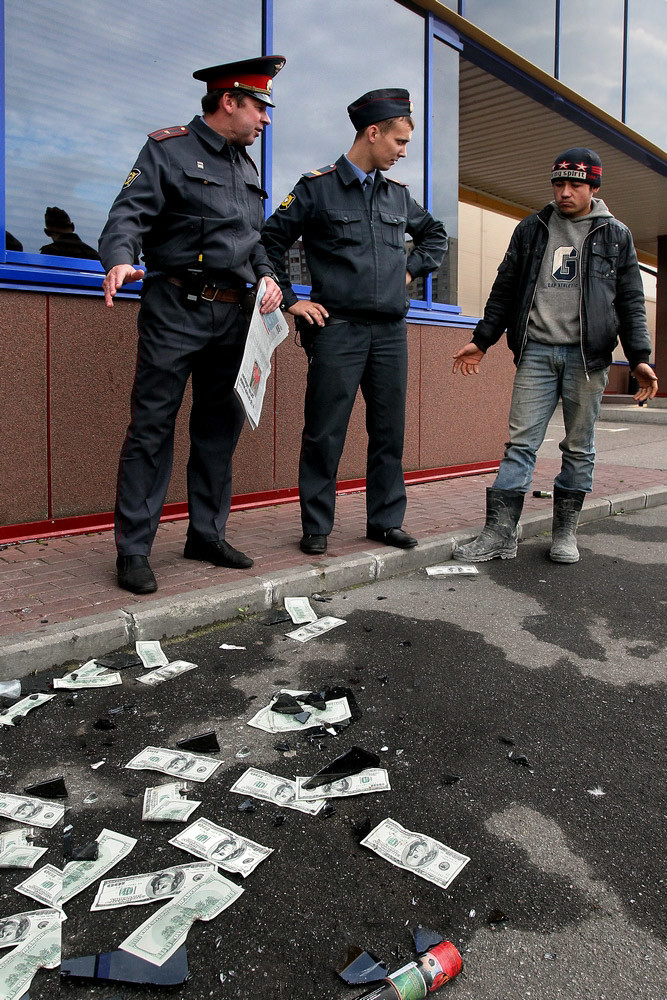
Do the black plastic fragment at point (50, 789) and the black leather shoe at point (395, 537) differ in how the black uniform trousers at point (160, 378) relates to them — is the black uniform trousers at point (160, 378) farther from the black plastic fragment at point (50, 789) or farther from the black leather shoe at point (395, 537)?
the black plastic fragment at point (50, 789)

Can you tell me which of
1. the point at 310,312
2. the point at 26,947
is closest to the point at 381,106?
the point at 310,312

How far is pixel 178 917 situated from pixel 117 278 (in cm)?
255

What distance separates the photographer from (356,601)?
426cm

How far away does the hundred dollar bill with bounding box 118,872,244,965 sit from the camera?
5.79ft

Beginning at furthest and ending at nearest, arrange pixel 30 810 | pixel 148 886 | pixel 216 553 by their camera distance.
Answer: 1. pixel 216 553
2. pixel 30 810
3. pixel 148 886

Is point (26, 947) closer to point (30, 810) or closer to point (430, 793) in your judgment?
point (30, 810)

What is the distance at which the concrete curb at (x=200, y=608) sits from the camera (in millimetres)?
3275

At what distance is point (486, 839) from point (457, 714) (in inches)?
29.4

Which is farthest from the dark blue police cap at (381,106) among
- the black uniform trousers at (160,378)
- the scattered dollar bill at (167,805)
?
the scattered dollar bill at (167,805)

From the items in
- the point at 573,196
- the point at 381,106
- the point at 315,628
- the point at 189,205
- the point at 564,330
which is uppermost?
the point at 381,106

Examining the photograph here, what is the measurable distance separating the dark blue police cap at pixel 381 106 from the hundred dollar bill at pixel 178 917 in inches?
154

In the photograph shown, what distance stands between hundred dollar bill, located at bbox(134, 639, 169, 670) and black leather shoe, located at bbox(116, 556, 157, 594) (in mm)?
382

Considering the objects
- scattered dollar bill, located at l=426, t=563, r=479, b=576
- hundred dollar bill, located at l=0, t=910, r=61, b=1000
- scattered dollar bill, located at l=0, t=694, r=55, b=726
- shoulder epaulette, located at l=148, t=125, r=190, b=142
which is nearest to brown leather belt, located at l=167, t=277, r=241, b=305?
shoulder epaulette, located at l=148, t=125, r=190, b=142

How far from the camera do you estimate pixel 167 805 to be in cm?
231
